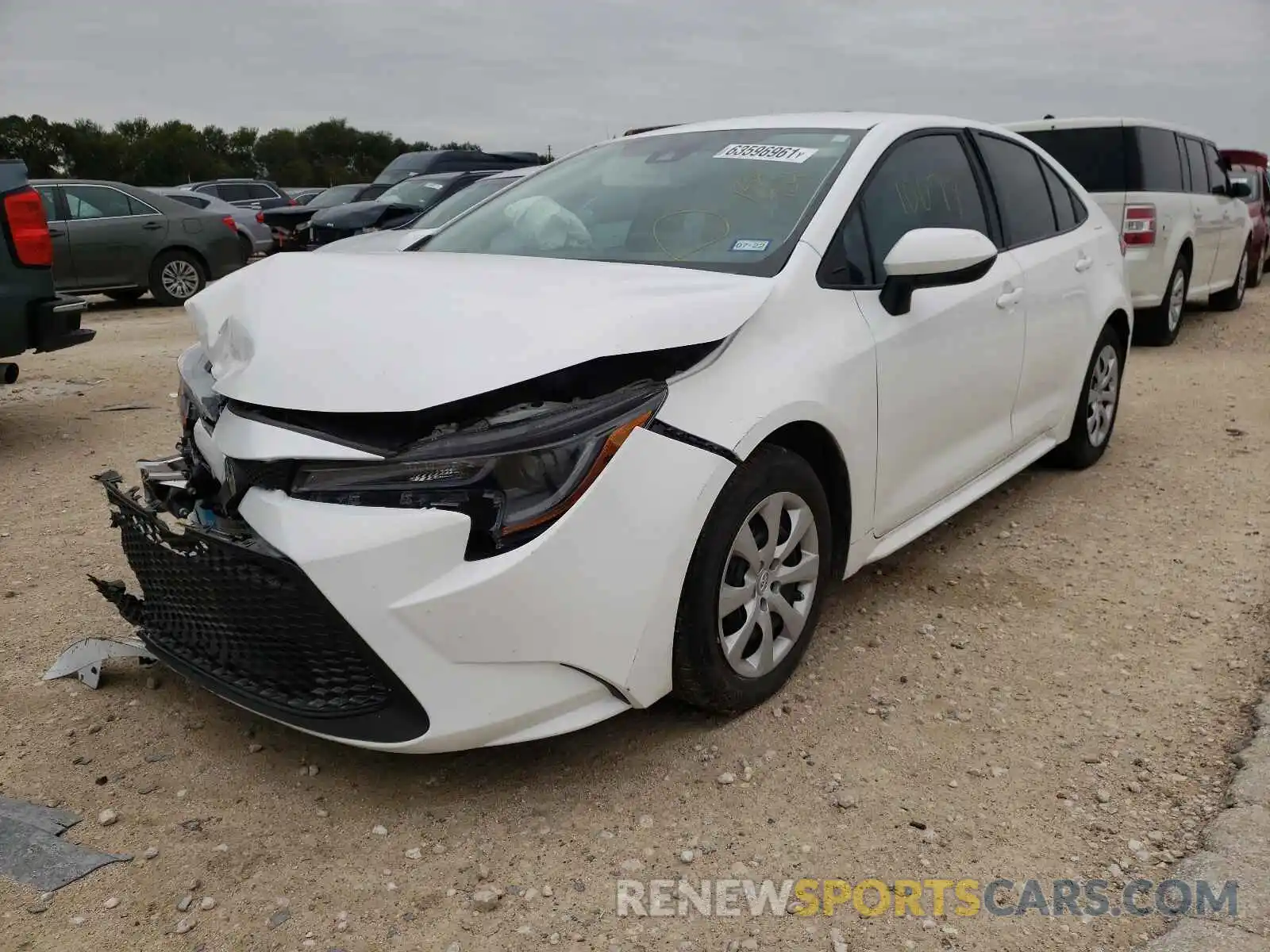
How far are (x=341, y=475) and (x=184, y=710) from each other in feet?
3.60

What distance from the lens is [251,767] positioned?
260 centimetres

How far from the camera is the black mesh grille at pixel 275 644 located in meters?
2.20

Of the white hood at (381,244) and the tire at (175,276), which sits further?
the tire at (175,276)

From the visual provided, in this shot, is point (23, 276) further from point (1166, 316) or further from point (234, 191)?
point (234, 191)

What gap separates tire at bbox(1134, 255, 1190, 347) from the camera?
858 centimetres

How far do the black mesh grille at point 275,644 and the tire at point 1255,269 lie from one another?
1318cm

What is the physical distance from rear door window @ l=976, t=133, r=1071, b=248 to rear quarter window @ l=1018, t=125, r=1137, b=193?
4.12 m

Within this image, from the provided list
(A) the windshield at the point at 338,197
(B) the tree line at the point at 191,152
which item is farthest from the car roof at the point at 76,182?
(B) the tree line at the point at 191,152

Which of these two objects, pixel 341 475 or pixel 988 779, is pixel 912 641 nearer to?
pixel 988 779

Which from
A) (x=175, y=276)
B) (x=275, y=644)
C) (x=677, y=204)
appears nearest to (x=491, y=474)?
(x=275, y=644)

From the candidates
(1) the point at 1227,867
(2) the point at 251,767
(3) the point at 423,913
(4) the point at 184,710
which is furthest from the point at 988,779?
(4) the point at 184,710

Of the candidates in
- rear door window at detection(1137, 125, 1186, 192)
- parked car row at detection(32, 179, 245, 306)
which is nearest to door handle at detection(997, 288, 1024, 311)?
rear door window at detection(1137, 125, 1186, 192)

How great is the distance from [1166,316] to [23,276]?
26.9 ft

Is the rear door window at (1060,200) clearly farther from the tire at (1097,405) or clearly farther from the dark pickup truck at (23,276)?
the dark pickup truck at (23,276)
